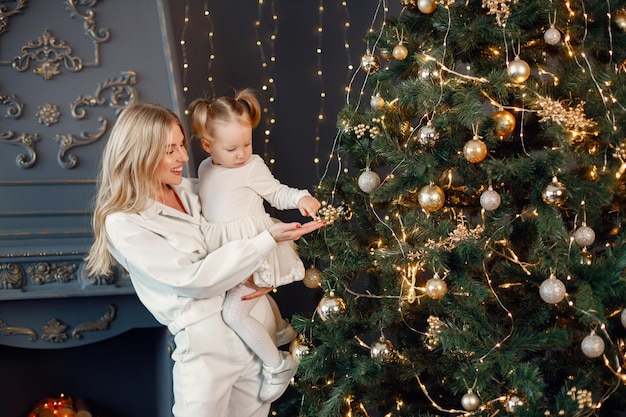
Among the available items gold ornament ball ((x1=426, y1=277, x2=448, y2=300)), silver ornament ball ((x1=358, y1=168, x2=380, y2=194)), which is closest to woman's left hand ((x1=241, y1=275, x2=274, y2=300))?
silver ornament ball ((x1=358, y1=168, x2=380, y2=194))

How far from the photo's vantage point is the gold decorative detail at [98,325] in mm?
2664

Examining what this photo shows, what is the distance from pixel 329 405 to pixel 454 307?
A: 493mm

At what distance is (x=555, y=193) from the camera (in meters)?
1.79

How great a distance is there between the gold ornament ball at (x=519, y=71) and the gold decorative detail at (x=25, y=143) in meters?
1.70

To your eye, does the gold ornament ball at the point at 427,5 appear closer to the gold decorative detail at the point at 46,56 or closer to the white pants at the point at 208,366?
the white pants at the point at 208,366

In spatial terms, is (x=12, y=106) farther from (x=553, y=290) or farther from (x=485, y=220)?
(x=553, y=290)

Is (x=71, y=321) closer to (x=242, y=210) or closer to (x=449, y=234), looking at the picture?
(x=242, y=210)

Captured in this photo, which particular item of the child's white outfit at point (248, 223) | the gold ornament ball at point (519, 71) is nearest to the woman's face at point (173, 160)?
the child's white outfit at point (248, 223)

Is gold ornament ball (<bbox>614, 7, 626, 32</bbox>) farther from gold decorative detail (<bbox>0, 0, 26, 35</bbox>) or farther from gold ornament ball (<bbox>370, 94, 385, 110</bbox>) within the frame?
gold decorative detail (<bbox>0, 0, 26, 35</bbox>)

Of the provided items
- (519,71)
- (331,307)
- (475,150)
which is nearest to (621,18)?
(519,71)

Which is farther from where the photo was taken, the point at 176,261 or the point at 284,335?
the point at 284,335

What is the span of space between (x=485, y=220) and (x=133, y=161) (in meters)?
1.07

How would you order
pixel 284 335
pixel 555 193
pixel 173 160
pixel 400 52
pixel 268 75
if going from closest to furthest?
pixel 555 193
pixel 400 52
pixel 173 160
pixel 284 335
pixel 268 75

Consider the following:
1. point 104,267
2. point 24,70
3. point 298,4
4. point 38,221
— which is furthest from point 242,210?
point 298,4
